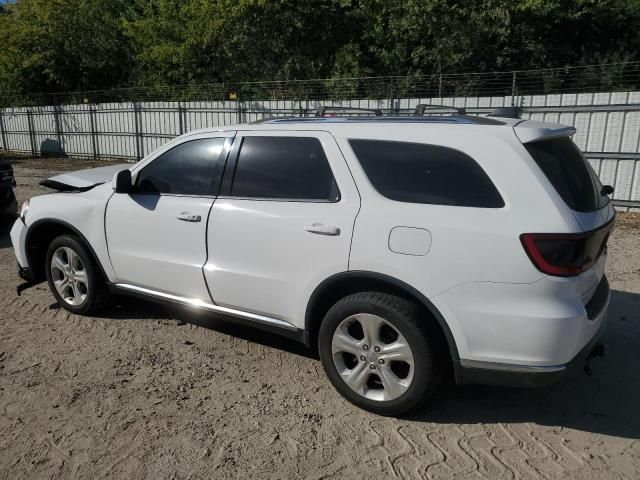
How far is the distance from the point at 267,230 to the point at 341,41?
21.5 metres

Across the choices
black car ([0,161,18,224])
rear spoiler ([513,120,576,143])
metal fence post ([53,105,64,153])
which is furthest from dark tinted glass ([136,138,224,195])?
metal fence post ([53,105,64,153])

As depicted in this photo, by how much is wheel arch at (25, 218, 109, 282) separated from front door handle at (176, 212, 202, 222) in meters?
1.13

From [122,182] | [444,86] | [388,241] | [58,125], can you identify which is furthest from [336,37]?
[388,241]

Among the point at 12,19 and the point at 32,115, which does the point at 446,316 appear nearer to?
the point at 32,115

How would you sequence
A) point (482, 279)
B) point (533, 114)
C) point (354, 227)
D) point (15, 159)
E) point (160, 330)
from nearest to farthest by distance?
point (482, 279)
point (354, 227)
point (160, 330)
point (533, 114)
point (15, 159)

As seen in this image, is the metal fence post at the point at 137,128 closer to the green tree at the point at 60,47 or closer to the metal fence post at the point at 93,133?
the metal fence post at the point at 93,133

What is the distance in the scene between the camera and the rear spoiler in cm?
292

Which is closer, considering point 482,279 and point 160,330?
point 482,279

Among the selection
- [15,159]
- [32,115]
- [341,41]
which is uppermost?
[341,41]

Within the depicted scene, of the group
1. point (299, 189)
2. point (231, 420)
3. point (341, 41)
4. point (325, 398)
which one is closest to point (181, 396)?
point (231, 420)

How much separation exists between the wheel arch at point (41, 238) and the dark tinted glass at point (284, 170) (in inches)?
67.4

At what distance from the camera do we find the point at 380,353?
3182 mm

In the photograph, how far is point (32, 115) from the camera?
2192 cm

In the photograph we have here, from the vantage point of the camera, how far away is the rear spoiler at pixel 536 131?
292 cm
